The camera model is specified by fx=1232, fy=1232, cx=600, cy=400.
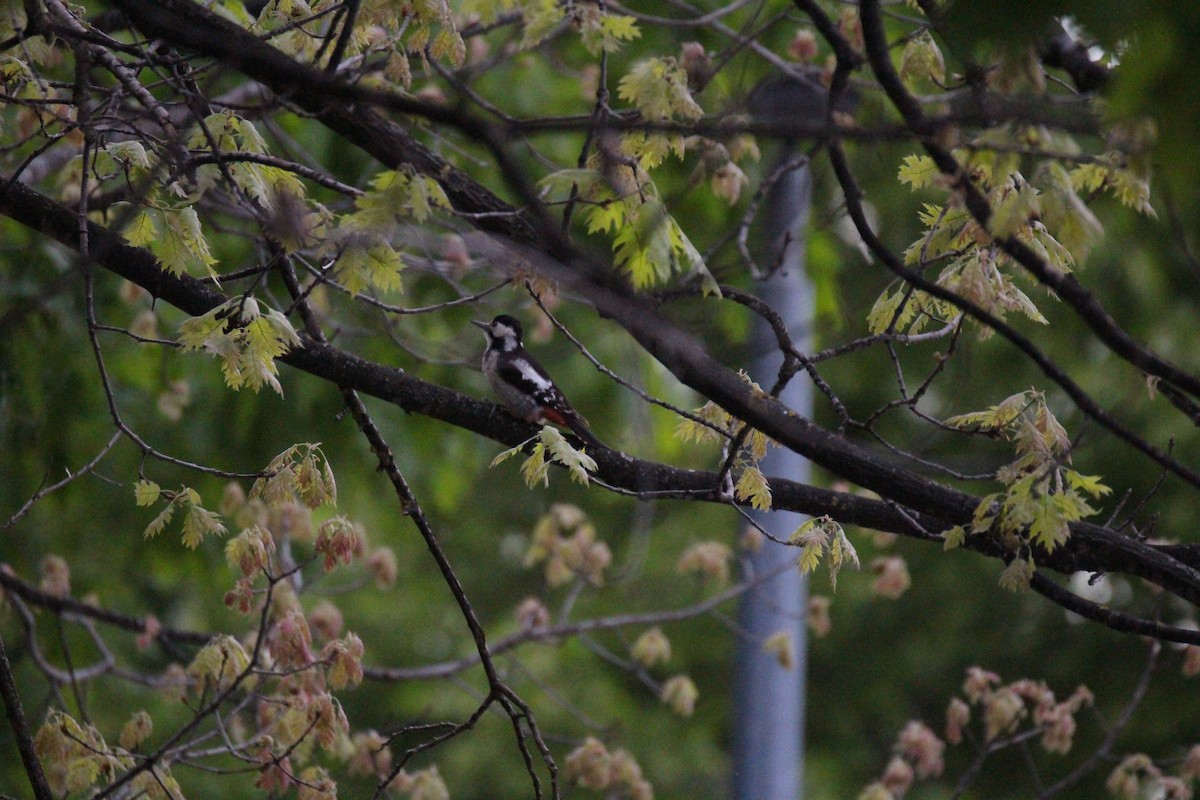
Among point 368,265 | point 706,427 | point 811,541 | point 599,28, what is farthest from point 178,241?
point 811,541

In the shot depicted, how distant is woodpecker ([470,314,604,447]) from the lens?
641cm

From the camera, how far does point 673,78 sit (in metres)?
3.98

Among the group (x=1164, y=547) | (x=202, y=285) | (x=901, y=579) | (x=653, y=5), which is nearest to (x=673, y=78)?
(x=202, y=285)

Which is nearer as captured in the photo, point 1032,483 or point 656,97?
point 1032,483

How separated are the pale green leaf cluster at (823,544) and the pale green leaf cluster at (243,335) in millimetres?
1677

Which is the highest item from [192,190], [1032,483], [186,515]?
[192,190]

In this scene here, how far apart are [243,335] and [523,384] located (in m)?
3.09

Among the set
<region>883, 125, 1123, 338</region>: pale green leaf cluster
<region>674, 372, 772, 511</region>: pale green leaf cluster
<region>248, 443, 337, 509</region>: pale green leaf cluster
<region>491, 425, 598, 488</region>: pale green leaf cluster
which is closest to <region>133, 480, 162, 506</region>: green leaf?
<region>248, 443, 337, 509</region>: pale green leaf cluster

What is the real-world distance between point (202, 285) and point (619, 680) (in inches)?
397

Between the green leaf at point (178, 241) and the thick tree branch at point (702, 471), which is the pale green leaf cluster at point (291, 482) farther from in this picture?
the green leaf at point (178, 241)

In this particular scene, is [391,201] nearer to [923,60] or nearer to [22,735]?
[923,60]

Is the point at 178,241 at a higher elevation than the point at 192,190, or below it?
below

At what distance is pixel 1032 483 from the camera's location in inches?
132

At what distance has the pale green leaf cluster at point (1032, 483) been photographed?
10.8 feet
